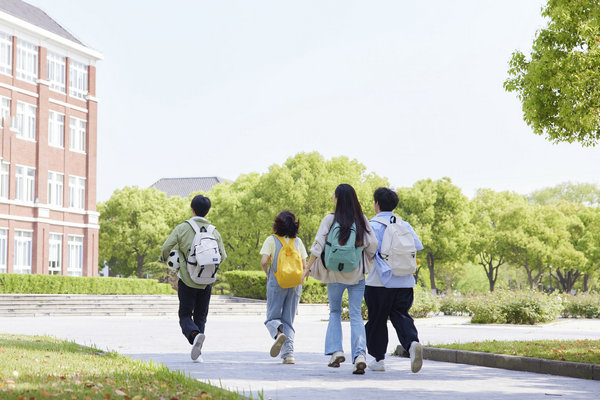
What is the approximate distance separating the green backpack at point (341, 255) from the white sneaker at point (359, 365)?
0.91 meters

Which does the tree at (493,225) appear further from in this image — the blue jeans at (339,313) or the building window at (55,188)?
the blue jeans at (339,313)

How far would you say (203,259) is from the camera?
29.1ft

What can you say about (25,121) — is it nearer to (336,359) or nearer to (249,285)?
(249,285)

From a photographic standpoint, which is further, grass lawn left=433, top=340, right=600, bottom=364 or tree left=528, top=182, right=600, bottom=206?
tree left=528, top=182, right=600, bottom=206

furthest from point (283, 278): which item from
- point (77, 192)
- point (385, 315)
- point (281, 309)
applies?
point (77, 192)

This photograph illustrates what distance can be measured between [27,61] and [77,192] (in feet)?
27.6

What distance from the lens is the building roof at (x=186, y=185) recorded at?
316 ft

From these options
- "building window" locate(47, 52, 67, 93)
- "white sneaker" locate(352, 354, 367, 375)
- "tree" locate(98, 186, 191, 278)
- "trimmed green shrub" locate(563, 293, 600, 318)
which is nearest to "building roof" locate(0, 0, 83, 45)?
"building window" locate(47, 52, 67, 93)

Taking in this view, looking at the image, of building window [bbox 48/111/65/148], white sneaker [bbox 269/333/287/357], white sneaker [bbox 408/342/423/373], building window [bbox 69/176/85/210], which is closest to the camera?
white sneaker [bbox 408/342/423/373]

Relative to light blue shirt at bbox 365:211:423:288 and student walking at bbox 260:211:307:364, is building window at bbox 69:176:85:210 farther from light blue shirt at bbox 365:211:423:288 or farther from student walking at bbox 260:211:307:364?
light blue shirt at bbox 365:211:423:288

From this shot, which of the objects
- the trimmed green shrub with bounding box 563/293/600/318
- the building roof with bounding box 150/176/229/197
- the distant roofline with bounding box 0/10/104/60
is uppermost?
the distant roofline with bounding box 0/10/104/60

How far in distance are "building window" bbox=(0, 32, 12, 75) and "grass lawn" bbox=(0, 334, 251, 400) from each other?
3639 cm

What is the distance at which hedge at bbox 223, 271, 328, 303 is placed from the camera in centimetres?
3109

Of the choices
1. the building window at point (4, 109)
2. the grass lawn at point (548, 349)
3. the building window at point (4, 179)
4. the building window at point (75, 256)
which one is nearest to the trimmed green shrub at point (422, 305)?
the grass lawn at point (548, 349)
